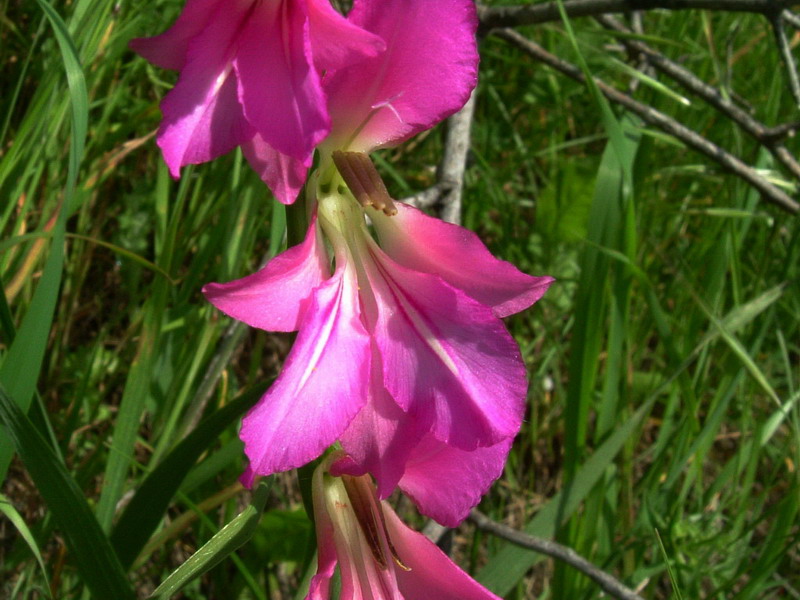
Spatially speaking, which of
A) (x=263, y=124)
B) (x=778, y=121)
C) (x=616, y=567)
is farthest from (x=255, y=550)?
(x=778, y=121)

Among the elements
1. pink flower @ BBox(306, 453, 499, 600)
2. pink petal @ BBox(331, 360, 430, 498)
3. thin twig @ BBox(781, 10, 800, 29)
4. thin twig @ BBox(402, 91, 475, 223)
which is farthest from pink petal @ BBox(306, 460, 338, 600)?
thin twig @ BBox(781, 10, 800, 29)

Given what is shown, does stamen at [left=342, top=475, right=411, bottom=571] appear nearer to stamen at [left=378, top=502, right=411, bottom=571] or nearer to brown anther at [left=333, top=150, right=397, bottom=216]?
stamen at [left=378, top=502, right=411, bottom=571]

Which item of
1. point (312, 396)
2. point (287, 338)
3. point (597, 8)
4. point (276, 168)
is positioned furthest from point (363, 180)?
point (287, 338)

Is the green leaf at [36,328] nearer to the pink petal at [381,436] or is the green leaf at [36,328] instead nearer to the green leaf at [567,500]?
the pink petal at [381,436]

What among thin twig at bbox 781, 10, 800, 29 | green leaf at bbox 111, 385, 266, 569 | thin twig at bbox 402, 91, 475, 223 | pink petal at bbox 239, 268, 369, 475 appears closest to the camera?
pink petal at bbox 239, 268, 369, 475

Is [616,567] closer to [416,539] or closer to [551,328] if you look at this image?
[551,328]

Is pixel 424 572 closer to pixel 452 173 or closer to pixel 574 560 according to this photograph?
pixel 574 560

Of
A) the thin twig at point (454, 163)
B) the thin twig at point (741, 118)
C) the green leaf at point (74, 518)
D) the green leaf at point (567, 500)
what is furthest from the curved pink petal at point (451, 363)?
the thin twig at point (741, 118)

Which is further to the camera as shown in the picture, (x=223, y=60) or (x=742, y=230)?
(x=742, y=230)
